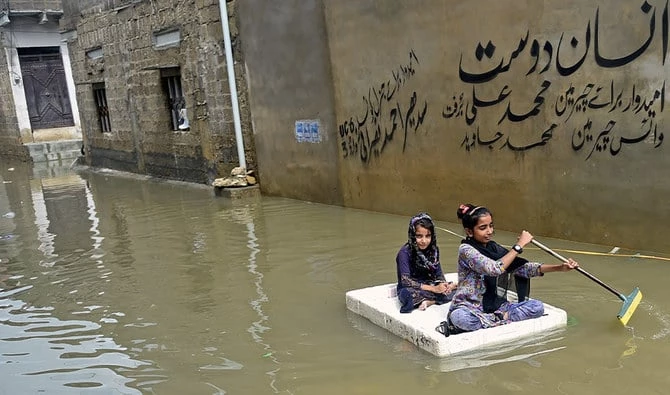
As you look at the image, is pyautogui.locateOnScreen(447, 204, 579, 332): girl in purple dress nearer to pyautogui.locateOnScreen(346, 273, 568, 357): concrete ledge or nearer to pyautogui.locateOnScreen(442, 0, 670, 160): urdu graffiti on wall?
pyautogui.locateOnScreen(346, 273, 568, 357): concrete ledge

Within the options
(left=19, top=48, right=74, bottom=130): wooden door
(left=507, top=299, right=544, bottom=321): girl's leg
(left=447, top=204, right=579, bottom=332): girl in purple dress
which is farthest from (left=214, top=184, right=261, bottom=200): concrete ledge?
(left=19, top=48, right=74, bottom=130): wooden door

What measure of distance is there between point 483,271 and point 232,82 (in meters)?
8.52

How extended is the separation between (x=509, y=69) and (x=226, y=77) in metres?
6.56

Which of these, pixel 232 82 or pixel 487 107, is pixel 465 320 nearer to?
pixel 487 107

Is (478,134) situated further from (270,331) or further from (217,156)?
(217,156)

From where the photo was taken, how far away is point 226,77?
1213 centimetres

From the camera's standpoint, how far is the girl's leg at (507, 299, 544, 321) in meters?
4.30

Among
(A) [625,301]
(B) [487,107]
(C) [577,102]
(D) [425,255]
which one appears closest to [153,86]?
(B) [487,107]

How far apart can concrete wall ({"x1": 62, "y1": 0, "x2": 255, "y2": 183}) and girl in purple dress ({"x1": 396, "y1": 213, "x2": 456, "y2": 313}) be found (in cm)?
742

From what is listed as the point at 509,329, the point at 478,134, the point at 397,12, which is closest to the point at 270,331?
the point at 509,329

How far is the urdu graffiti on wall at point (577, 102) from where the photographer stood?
5770 millimetres

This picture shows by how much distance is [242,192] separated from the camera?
1141 cm

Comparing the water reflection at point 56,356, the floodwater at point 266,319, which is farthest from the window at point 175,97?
the water reflection at point 56,356

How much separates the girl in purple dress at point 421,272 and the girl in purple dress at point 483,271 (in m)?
0.44
